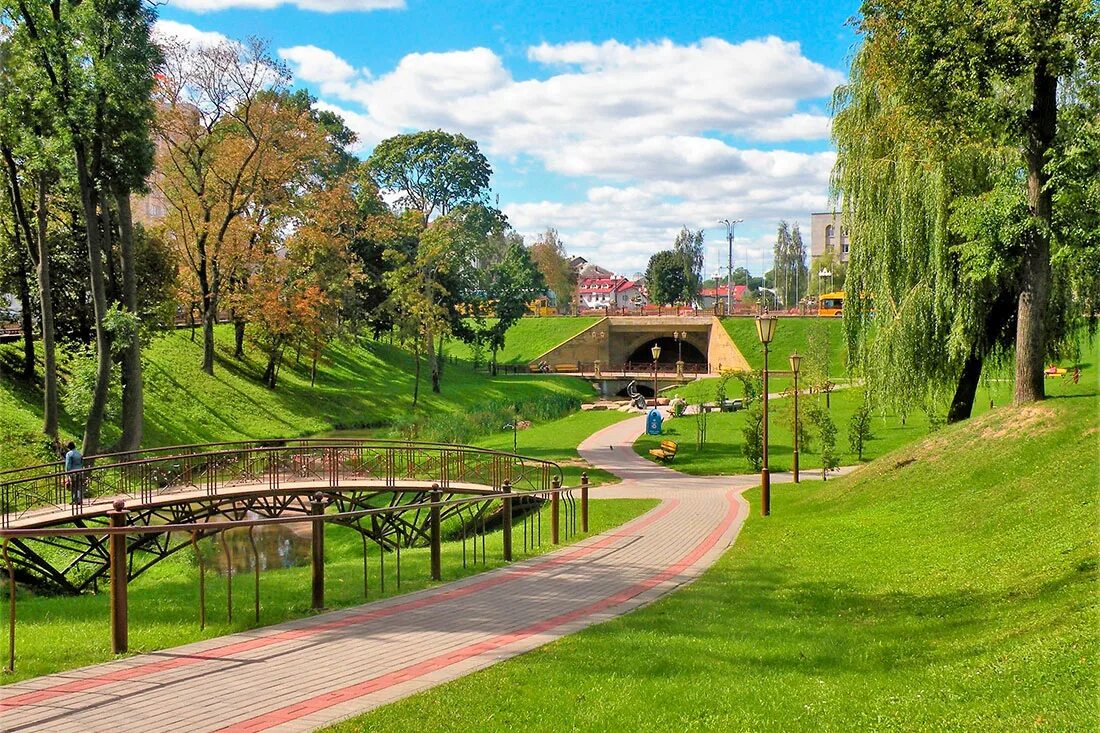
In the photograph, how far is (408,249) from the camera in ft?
180

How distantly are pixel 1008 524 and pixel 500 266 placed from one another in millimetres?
59564

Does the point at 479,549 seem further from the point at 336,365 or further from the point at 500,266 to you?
the point at 500,266

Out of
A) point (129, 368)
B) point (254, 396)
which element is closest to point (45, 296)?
point (129, 368)

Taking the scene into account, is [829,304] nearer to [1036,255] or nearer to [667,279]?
[667,279]

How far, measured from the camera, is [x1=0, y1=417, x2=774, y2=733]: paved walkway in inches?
267

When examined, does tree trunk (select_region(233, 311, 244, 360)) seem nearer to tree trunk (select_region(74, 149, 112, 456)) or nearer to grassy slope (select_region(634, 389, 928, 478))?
tree trunk (select_region(74, 149, 112, 456))

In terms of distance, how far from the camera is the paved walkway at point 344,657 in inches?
267

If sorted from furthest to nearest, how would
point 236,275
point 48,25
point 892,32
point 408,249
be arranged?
point 408,249 → point 236,275 → point 48,25 → point 892,32

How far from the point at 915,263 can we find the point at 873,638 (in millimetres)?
16131

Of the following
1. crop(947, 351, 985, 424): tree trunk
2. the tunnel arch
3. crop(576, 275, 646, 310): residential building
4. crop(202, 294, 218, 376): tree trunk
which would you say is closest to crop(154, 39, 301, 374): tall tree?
crop(202, 294, 218, 376): tree trunk

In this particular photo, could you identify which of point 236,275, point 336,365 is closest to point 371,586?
point 236,275

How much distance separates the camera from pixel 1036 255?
18.0m

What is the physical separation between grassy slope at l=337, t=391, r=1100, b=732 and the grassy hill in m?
22.5

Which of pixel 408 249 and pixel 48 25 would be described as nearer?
pixel 48 25
